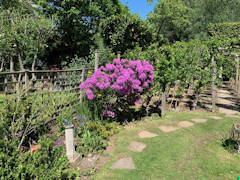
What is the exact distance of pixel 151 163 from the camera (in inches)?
111

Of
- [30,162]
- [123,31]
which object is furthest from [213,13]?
[30,162]

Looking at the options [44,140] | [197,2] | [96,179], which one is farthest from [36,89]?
[197,2]

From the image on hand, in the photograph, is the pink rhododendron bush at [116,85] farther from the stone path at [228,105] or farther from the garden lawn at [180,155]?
the stone path at [228,105]

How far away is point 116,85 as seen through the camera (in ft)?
13.4

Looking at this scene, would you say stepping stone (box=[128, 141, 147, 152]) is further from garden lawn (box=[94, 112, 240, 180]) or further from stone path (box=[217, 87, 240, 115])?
stone path (box=[217, 87, 240, 115])

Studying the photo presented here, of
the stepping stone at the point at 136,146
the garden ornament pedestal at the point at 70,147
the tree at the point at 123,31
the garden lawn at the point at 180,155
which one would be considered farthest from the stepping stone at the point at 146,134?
the tree at the point at 123,31

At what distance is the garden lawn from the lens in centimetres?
252

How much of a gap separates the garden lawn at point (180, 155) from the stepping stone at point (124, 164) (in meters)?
0.07

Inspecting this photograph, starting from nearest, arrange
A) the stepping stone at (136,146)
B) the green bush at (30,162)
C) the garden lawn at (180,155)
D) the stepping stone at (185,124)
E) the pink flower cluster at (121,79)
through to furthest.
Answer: the green bush at (30,162), the garden lawn at (180,155), the stepping stone at (136,146), the pink flower cluster at (121,79), the stepping stone at (185,124)

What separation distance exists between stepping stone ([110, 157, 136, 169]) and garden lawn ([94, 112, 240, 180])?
0.07 m

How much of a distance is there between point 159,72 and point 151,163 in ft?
10.3

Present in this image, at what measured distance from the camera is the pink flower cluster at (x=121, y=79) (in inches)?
162

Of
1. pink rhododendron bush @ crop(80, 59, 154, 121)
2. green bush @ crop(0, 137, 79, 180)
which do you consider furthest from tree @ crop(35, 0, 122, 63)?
green bush @ crop(0, 137, 79, 180)

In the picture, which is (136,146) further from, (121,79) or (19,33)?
(19,33)
